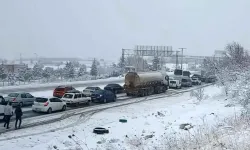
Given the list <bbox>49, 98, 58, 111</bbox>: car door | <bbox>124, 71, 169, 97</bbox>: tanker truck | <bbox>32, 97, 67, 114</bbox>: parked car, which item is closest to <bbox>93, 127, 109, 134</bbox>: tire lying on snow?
<bbox>32, 97, 67, 114</bbox>: parked car

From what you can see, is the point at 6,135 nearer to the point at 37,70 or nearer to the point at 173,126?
the point at 173,126

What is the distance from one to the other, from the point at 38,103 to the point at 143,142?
1267 centimetres

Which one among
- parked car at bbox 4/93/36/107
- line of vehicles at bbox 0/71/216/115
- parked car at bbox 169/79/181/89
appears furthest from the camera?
parked car at bbox 169/79/181/89

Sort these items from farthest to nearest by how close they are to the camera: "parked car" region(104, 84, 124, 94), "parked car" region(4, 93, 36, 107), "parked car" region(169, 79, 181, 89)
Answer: "parked car" region(169, 79, 181, 89)
"parked car" region(104, 84, 124, 94)
"parked car" region(4, 93, 36, 107)

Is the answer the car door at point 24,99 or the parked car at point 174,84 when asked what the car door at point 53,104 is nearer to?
the car door at point 24,99

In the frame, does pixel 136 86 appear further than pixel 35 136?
Yes

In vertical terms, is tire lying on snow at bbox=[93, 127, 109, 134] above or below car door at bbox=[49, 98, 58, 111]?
below

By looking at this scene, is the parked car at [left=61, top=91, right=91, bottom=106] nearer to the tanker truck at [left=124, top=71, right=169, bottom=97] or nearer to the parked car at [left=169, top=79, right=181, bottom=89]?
the tanker truck at [left=124, top=71, right=169, bottom=97]

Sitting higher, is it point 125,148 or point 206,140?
point 206,140

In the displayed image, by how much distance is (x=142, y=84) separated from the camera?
Answer: 143 ft

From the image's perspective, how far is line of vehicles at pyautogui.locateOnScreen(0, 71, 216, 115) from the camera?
87.3ft

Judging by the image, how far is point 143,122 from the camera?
23.5 metres

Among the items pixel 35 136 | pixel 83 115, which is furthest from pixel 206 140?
pixel 83 115

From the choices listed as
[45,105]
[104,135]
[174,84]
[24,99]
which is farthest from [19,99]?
[174,84]
